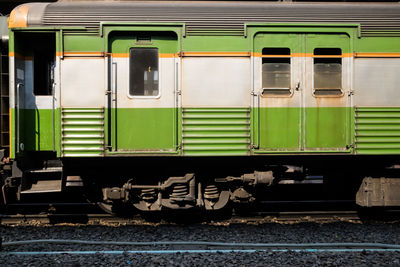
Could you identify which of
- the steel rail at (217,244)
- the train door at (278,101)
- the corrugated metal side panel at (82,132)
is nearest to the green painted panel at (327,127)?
the train door at (278,101)

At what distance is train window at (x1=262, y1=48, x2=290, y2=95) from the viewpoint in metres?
6.37

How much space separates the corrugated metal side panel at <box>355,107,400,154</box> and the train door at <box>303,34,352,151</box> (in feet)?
0.78

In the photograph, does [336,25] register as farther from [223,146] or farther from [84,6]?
[84,6]

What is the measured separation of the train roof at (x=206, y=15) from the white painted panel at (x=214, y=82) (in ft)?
1.79

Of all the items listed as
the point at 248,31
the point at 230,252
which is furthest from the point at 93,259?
the point at 248,31

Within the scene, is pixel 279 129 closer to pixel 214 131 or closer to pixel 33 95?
pixel 214 131

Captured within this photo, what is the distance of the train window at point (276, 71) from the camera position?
6.37 metres

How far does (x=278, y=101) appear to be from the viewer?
636 cm

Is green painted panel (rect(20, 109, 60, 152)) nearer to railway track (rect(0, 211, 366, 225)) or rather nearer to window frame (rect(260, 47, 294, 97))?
railway track (rect(0, 211, 366, 225))

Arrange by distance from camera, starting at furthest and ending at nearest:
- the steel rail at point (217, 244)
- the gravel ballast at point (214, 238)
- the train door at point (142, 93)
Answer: the train door at point (142, 93) < the steel rail at point (217, 244) < the gravel ballast at point (214, 238)

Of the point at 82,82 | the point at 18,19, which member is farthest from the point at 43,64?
the point at 82,82

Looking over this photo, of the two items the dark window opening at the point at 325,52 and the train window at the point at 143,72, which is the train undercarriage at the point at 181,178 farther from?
the dark window opening at the point at 325,52

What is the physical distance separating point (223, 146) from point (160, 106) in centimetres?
130

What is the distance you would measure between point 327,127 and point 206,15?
292 cm
